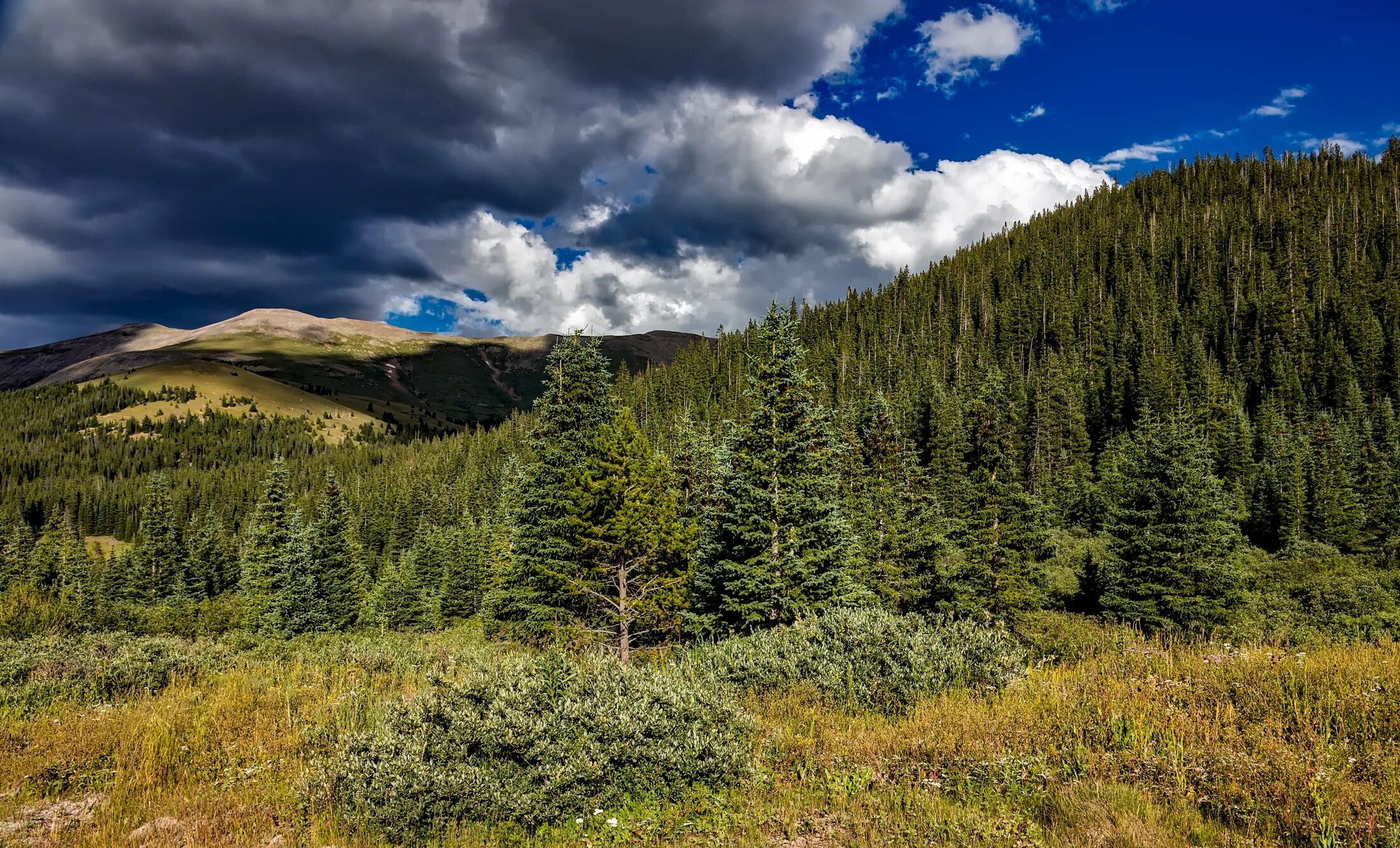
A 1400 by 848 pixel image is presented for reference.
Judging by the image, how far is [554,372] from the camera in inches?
1154

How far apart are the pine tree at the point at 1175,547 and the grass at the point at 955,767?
22.7 m

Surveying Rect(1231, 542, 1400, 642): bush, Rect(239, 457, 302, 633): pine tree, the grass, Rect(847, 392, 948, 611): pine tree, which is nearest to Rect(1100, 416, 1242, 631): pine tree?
Rect(1231, 542, 1400, 642): bush

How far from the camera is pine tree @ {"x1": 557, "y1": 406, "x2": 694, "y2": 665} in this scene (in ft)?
79.3

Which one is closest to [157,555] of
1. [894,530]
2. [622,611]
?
[622,611]

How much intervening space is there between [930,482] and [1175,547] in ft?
124

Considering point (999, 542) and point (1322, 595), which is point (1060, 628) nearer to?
point (999, 542)

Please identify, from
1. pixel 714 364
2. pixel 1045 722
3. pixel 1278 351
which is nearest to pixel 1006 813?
pixel 1045 722

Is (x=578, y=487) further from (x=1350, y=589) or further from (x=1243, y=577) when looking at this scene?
(x=1350, y=589)

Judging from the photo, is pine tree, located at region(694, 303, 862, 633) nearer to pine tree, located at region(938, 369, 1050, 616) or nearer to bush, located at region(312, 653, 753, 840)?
pine tree, located at region(938, 369, 1050, 616)

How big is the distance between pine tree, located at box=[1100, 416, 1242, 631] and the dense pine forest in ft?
0.53

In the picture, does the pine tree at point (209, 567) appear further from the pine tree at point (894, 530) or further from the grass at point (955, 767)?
the grass at point (955, 767)

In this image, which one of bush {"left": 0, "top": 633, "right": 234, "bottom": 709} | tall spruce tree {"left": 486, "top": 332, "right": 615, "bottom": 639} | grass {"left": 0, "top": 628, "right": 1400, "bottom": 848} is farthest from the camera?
tall spruce tree {"left": 486, "top": 332, "right": 615, "bottom": 639}

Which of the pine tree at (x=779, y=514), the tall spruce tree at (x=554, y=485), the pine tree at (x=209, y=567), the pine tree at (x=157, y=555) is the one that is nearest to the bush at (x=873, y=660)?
the pine tree at (x=779, y=514)

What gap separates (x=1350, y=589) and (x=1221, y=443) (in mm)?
46274
